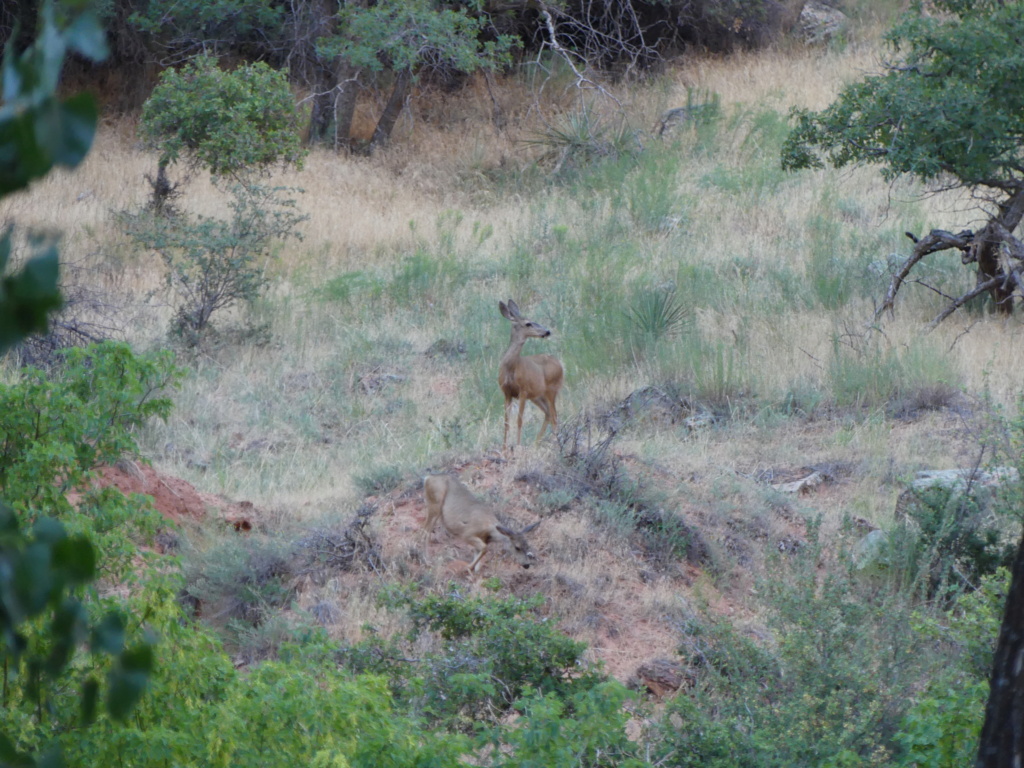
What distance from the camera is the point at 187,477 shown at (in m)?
10.6

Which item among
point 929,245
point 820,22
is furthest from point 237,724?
point 820,22

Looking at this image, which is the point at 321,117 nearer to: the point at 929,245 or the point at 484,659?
the point at 929,245

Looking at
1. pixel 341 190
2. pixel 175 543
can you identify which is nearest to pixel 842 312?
pixel 175 543

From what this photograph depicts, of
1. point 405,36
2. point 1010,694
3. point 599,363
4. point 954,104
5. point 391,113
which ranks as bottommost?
point 391,113

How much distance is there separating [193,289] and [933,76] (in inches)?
372

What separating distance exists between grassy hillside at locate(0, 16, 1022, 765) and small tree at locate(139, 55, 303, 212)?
159 centimetres

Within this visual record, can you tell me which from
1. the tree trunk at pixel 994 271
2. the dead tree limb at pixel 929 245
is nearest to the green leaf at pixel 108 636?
the dead tree limb at pixel 929 245

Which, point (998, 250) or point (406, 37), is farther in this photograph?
point (406, 37)

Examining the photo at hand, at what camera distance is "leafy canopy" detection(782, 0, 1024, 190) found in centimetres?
1300

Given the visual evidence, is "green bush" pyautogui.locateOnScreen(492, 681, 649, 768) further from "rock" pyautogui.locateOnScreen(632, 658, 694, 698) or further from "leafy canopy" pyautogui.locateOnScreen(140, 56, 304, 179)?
"leafy canopy" pyautogui.locateOnScreen(140, 56, 304, 179)

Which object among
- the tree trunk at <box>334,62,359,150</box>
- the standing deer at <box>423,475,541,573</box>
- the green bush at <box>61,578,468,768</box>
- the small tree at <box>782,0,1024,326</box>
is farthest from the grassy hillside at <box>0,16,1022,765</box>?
the green bush at <box>61,578,468,768</box>

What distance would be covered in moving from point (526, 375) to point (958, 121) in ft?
19.6

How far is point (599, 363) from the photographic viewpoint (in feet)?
44.4

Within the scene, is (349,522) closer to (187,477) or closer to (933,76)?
(187,477)
